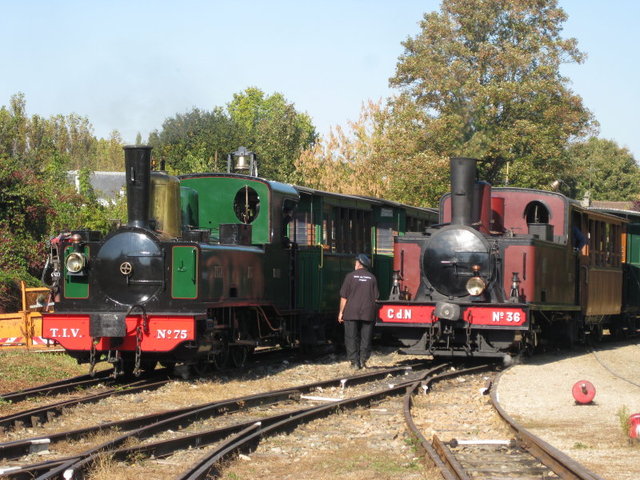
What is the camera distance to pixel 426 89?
32.8 m

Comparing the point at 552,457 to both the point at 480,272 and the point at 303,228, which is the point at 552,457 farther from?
the point at 303,228

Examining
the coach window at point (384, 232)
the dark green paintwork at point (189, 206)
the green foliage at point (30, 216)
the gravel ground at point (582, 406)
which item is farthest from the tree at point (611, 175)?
the dark green paintwork at point (189, 206)

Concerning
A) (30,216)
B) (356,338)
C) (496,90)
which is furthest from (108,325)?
(496,90)

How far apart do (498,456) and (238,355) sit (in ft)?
25.4

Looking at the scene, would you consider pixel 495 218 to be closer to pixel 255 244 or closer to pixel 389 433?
pixel 255 244

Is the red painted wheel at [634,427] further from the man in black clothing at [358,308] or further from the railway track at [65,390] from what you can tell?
the man in black clothing at [358,308]

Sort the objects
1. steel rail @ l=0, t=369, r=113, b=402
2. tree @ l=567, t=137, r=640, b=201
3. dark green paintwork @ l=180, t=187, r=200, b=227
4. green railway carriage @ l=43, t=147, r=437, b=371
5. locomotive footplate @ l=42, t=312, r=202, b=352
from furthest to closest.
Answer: tree @ l=567, t=137, r=640, b=201, dark green paintwork @ l=180, t=187, r=200, b=227, green railway carriage @ l=43, t=147, r=437, b=371, locomotive footplate @ l=42, t=312, r=202, b=352, steel rail @ l=0, t=369, r=113, b=402

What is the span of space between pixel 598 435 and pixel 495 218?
25.0 ft

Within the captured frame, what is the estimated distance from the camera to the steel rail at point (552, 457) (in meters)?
6.95

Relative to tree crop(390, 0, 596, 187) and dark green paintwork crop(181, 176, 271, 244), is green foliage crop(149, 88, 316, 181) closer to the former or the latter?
tree crop(390, 0, 596, 187)

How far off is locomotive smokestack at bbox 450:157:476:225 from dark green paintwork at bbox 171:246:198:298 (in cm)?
446

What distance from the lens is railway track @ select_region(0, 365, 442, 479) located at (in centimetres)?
739

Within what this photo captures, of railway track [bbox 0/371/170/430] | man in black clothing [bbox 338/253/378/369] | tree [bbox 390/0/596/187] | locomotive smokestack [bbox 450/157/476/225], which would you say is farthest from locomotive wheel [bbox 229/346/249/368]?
tree [bbox 390/0/596/187]

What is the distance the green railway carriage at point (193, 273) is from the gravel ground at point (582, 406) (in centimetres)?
389
